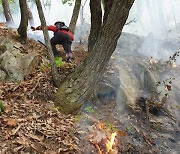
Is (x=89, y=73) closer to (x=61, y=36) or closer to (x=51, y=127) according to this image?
(x=51, y=127)

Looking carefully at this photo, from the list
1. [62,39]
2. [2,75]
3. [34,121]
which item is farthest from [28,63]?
[34,121]

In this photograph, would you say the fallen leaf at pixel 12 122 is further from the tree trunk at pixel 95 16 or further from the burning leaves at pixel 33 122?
the tree trunk at pixel 95 16

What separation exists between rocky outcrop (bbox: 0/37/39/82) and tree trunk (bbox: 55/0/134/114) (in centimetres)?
135

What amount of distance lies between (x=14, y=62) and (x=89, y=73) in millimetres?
2313

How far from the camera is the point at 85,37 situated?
15.8 metres

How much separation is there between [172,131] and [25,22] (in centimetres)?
555

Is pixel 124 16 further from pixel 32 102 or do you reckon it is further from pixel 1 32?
pixel 1 32

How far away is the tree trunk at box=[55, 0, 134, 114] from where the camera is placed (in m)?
5.65

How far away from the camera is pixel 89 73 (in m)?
5.87

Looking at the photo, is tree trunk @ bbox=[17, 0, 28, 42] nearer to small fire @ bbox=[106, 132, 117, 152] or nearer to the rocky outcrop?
the rocky outcrop

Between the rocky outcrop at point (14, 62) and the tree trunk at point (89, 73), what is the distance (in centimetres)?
135

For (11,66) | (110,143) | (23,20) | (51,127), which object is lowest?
(110,143)

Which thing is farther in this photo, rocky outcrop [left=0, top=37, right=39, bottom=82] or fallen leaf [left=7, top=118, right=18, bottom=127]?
rocky outcrop [left=0, top=37, right=39, bottom=82]

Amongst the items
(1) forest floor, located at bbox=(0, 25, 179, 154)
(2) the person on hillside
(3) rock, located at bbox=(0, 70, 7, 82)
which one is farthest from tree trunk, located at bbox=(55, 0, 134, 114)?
(2) the person on hillside
